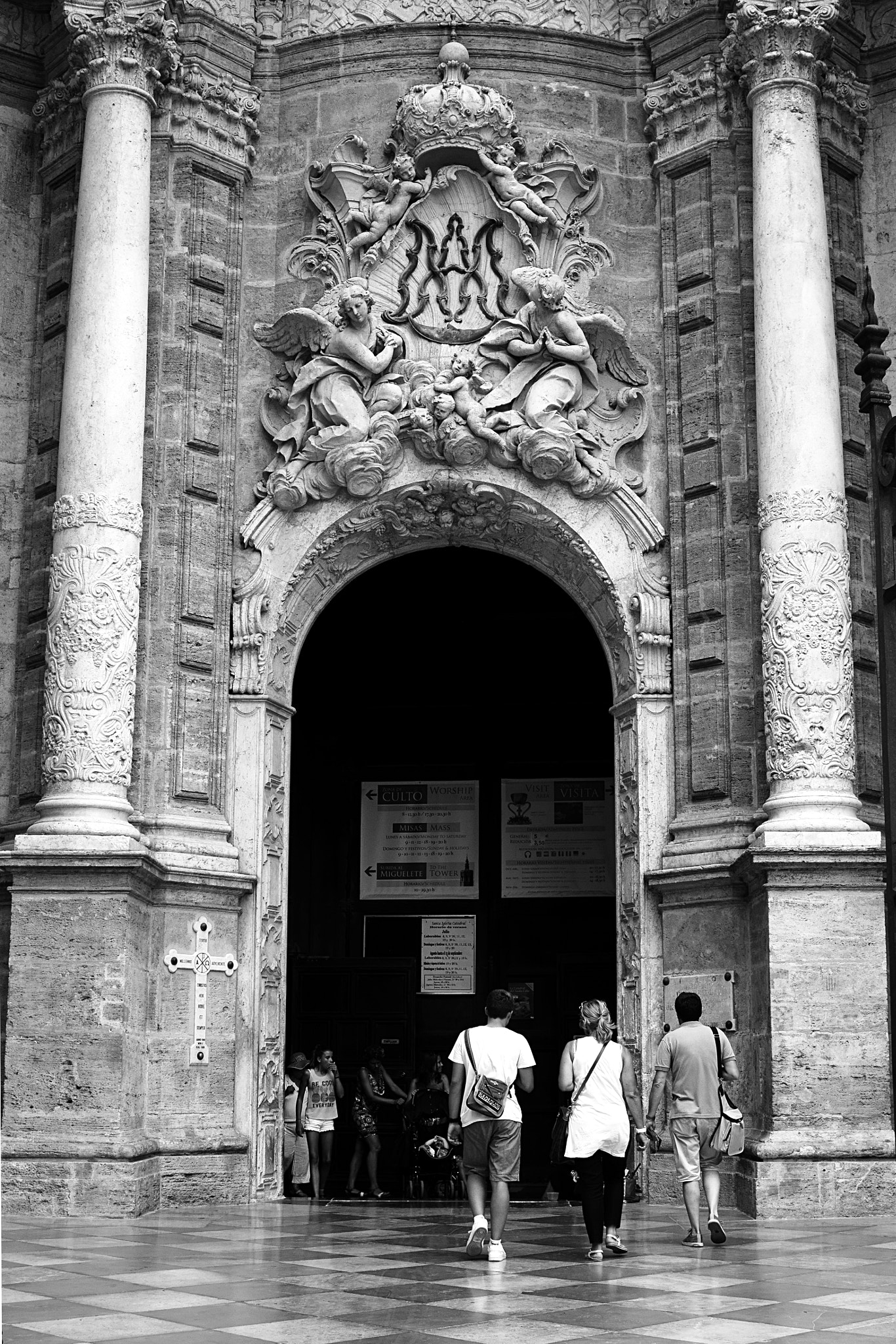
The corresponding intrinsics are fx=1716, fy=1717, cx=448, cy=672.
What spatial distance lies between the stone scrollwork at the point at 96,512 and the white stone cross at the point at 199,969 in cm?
333

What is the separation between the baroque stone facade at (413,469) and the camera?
511 inches

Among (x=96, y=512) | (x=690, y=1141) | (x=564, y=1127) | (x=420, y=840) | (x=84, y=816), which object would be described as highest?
(x=96, y=512)

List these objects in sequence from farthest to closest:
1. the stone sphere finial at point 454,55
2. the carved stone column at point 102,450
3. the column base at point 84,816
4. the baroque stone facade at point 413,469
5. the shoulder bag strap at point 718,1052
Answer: the stone sphere finial at point 454,55
the carved stone column at point 102,450
the column base at point 84,816
the baroque stone facade at point 413,469
the shoulder bag strap at point 718,1052

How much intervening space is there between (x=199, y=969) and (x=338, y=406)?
5.12 meters

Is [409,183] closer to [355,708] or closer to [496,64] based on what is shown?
[496,64]

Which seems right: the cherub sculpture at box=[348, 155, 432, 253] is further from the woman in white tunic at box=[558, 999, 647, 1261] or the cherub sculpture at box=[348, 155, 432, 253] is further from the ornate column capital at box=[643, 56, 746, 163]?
the woman in white tunic at box=[558, 999, 647, 1261]

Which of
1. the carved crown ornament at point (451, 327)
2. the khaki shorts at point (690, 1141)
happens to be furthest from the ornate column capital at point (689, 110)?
the khaki shorts at point (690, 1141)

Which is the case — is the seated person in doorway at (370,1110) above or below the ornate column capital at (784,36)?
below

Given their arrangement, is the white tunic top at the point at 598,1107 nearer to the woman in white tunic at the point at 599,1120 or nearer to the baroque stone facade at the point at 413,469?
the woman in white tunic at the point at 599,1120

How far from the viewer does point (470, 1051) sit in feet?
32.6

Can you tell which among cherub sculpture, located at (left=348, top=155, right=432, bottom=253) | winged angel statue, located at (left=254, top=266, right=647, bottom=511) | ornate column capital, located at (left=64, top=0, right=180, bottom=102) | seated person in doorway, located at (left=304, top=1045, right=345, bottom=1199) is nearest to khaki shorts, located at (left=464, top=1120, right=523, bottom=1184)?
seated person in doorway, located at (left=304, top=1045, right=345, bottom=1199)

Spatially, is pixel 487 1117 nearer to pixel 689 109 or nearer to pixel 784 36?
pixel 784 36

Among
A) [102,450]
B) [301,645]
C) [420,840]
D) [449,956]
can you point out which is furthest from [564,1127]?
[420,840]

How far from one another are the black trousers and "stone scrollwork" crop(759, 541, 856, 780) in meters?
4.48
